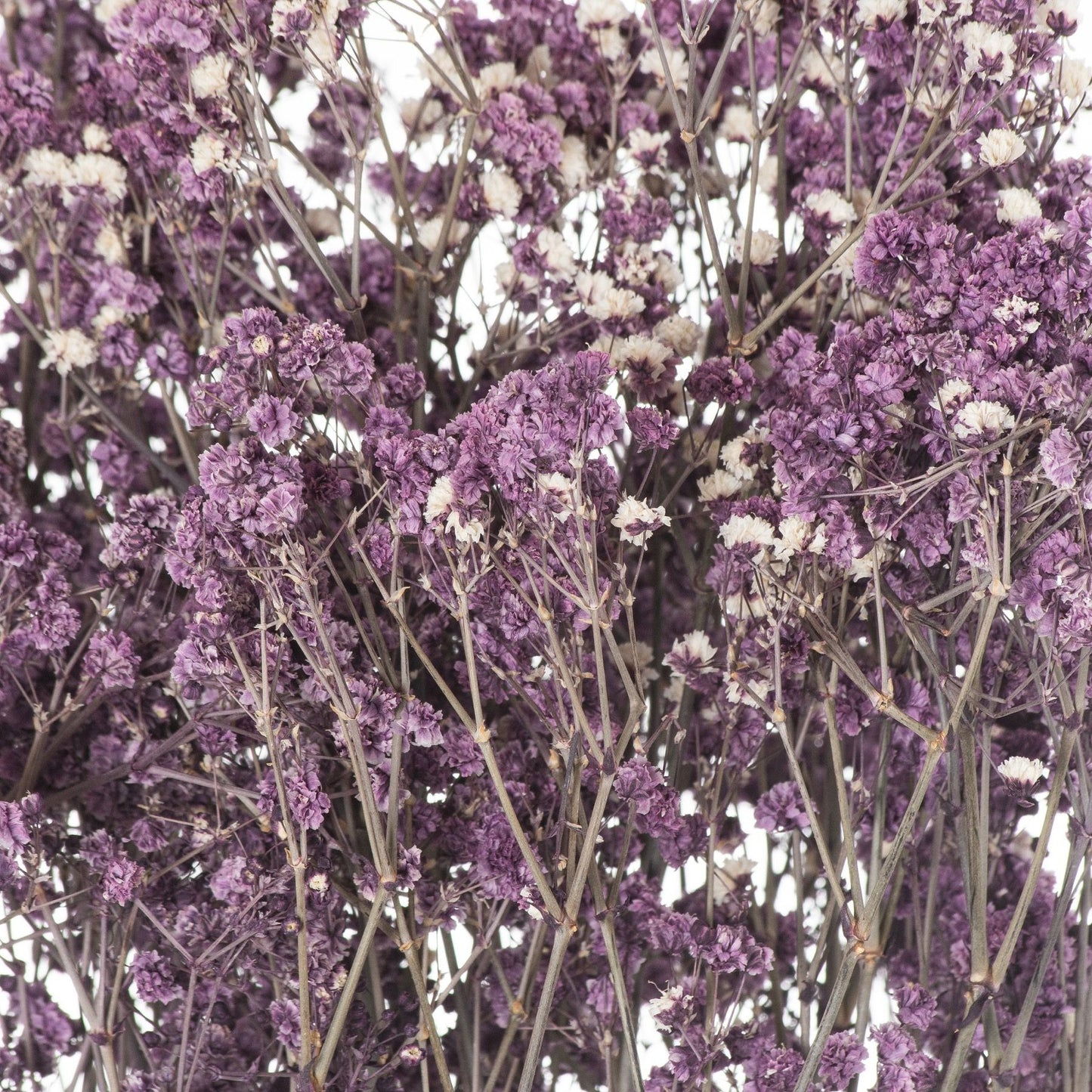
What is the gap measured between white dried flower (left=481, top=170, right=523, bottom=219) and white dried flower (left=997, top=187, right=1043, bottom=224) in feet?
1.14

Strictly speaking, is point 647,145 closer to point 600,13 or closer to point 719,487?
point 600,13

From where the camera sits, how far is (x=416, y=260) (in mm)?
988

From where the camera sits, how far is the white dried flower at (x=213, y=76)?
0.89 metres

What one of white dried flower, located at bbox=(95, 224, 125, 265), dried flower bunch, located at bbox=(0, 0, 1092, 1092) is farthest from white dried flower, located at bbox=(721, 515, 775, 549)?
white dried flower, located at bbox=(95, 224, 125, 265)

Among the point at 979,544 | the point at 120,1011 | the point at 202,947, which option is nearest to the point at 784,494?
the point at 979,544

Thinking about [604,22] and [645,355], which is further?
[604,22]

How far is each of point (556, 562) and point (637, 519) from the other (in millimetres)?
76

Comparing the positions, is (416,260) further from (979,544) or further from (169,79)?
(979,544)

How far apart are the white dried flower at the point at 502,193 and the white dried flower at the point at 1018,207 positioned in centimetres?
35

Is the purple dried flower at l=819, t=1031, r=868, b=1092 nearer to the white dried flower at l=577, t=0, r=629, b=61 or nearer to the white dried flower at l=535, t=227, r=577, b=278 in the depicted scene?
the white dried flower at l=535, t=227, r=577, b=278

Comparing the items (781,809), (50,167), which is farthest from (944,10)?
(50,167)

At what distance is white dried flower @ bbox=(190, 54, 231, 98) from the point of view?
2.93 ft

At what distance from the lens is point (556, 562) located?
82 cm

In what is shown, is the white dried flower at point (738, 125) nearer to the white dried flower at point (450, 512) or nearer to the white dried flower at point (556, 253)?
the white dried flower at point (556, 253)
